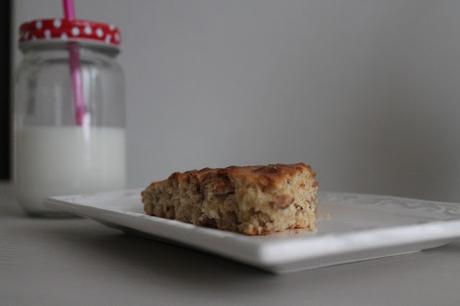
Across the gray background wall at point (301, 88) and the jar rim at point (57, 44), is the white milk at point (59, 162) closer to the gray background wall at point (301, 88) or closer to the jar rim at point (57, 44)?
the jar rim at point (57, 44)

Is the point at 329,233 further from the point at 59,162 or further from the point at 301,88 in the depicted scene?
the point at 301,88

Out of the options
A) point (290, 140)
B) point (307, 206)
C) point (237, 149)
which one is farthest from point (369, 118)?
point (307, 206)

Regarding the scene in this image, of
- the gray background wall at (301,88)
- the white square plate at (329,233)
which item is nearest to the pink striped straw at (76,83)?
the white square plate at (329,233)

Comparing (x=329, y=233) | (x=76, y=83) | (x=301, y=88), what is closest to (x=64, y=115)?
(x=76, y=83)

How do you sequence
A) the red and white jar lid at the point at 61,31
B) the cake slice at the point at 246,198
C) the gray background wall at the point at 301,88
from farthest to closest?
the gray background wall at the point at 301,88
the red and white jar lid at the point at 61,31
the cake slice at the point at 246,198

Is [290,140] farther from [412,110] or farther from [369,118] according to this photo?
[412,110]

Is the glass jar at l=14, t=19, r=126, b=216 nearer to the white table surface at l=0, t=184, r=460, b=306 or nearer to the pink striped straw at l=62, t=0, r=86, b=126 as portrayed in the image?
the pink striped straw at l=62, t=0, r=86, b=126

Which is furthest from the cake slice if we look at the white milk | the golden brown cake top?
the white milk

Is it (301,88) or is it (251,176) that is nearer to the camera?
(251,176)
